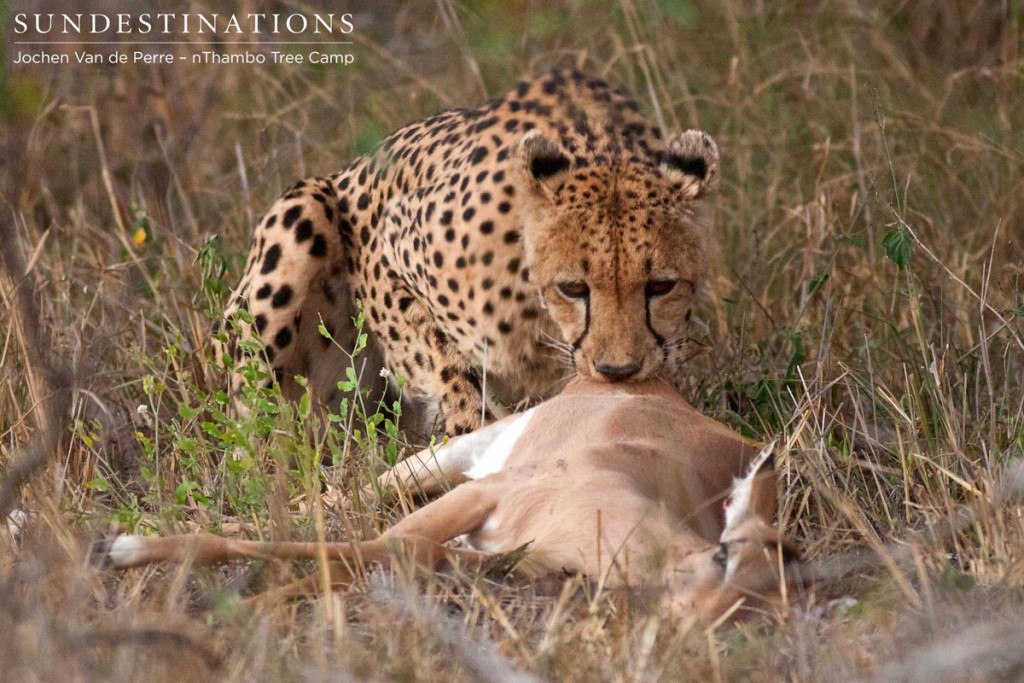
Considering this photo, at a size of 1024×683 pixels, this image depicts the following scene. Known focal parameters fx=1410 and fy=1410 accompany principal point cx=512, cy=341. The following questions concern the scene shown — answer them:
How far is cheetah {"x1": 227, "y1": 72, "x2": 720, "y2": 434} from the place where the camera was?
3908 mm

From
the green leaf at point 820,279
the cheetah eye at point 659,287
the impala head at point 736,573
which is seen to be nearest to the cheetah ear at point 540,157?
the cheetah eye at point 659,287

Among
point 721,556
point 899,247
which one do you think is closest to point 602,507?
point 721,556

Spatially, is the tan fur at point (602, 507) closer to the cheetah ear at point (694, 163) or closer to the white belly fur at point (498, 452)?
the white belly fur at point (498, 452)

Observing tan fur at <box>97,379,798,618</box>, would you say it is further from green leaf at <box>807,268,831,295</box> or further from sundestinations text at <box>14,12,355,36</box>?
sundestinations text at <box>14,12,355,36</box>

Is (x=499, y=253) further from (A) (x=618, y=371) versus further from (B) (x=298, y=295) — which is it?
(B) (x=298, y=295)

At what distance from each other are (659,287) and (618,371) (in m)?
0.29

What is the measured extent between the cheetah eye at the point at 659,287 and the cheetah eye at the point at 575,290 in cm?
17

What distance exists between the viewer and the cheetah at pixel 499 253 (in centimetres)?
391

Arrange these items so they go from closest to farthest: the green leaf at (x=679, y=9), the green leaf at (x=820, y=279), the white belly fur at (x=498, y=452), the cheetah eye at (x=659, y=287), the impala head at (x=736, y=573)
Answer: the impala head at (x=736, y=573), the green leaf at (x=679, y=9), the white belly fur at (x=498, y=452), the cheetah eye at (x=659, y=287), the green leaf at (x=820, y=279)

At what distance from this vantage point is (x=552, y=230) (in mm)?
4008

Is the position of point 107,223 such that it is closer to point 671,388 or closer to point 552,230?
point 552,230

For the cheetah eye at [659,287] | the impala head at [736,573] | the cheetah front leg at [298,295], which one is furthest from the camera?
the cheetah front leg at [298,295]

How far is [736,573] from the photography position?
2697 mm

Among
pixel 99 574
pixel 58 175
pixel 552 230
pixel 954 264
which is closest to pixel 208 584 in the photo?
pixel 99 574
